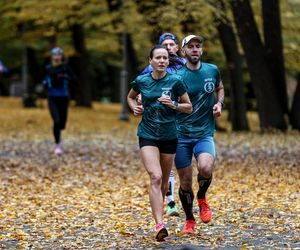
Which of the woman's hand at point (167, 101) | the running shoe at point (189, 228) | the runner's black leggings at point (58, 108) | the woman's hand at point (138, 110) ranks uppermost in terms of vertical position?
the woman's hand at point (167, 101)

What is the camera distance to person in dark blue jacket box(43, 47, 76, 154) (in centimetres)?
1862

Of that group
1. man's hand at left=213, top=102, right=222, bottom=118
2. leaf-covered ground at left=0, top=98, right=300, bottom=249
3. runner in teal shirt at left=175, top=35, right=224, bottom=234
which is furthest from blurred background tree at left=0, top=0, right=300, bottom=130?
man's hand at left=213, top=102, right=222, bottom=118

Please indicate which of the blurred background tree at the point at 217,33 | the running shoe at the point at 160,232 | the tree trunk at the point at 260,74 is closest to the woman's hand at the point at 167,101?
the running shoe at the point at 160,232

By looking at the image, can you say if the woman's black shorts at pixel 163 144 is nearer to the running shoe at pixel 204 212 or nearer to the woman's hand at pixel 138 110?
the woman's hand at pixel 138 110

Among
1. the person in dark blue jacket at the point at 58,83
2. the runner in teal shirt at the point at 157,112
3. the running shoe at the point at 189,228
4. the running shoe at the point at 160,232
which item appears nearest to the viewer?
the running shoe at the point at 160,232

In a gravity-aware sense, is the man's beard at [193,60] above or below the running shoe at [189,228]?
above

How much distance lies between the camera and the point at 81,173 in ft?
55.4

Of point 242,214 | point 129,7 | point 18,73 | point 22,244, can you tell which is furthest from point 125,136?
point 18,73

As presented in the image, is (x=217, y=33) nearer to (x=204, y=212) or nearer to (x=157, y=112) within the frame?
(x=204, y=212)

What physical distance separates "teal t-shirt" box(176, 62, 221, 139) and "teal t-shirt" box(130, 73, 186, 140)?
1.29 ft

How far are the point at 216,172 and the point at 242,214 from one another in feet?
18.1

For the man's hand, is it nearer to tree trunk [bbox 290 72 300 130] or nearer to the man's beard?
the man's beard

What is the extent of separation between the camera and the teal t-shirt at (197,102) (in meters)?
9.77

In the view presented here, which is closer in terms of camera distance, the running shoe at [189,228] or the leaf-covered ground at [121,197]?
the leaf-covered ground at [121,197]
